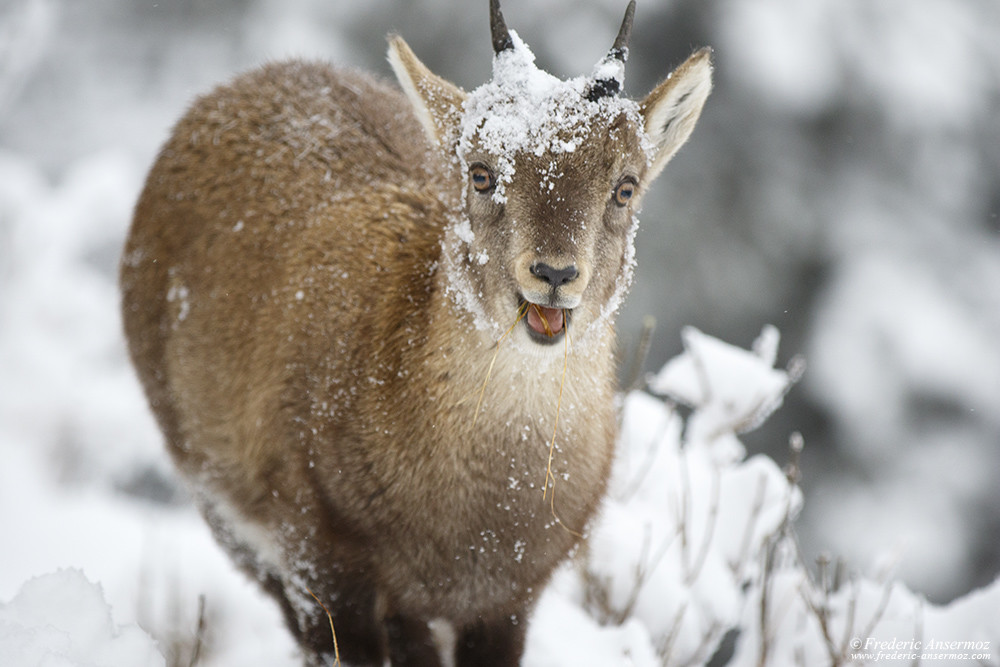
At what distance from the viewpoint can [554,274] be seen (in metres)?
2.66

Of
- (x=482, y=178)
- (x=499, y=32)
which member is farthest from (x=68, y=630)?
(x=499, y=32)

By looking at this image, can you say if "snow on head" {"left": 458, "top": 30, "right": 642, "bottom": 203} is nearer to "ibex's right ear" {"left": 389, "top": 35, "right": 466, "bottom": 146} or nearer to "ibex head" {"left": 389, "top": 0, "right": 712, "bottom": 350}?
"ibex head" {"left": 389, "top": 0, "right": 712, "bottom": 350}

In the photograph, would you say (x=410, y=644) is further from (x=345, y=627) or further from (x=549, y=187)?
(x=549, y=187)

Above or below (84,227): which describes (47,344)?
below

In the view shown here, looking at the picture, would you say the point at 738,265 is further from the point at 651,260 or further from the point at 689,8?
the point at 689,8

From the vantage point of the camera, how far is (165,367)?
4293 mm

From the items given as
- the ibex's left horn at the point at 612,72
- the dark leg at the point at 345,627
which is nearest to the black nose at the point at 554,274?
the ibex's left horn at the point at 612,72

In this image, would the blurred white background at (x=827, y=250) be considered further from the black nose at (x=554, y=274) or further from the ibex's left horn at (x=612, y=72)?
the black nose at (x=554, y=274)

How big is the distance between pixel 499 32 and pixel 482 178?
540 millimetres

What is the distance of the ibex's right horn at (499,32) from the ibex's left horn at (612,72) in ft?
1.13

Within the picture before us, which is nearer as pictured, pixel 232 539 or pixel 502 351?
pixel 502 351

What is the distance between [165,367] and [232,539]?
924 millimetres

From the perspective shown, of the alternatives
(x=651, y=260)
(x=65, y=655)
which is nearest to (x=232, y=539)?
(x=65, y=655)

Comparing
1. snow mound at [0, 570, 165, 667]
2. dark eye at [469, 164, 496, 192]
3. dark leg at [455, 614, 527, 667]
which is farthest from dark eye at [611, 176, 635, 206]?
snow mound at [0, 570, 165, 667]
